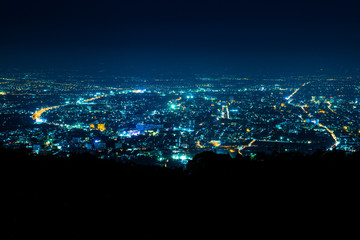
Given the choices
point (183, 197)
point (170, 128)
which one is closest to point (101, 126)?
point (170, 128)

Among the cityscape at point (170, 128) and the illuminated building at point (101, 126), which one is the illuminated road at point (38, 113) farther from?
the illuminated building at point (101, 126)

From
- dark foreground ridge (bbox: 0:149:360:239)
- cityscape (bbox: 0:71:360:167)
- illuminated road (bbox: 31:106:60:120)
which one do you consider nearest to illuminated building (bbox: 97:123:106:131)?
cityscape (bbox: 0:71:360:167)

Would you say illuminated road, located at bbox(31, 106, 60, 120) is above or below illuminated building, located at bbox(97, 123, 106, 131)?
above

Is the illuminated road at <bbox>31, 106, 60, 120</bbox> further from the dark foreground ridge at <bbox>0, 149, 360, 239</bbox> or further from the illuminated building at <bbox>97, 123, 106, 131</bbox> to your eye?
the dark foreground ridge at <bbox>0, 149, 360, 239</bbox>

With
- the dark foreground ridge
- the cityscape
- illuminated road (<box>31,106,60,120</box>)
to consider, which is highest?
the dark foreground ridge

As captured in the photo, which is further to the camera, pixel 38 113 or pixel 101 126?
pixel 38 113

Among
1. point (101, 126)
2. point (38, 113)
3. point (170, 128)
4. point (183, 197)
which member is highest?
point (183, 197)

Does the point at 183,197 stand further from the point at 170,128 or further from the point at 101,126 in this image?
the point at 101,126

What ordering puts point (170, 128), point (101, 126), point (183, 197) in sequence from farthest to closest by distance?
point (101, 126), point (170, 128), point (183, 197)

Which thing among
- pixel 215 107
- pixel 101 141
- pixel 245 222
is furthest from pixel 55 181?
pixel 215 107

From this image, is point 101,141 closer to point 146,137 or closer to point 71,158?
point 146,137
